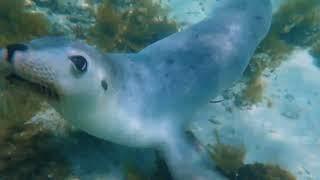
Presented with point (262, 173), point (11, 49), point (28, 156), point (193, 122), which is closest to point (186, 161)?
point (262, 173)

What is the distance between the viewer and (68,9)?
→ 7152 mm

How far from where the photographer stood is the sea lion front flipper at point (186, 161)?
4.07 metres

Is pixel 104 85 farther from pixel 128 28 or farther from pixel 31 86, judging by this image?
pixel 128 28

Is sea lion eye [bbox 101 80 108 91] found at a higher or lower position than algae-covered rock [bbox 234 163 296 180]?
higher

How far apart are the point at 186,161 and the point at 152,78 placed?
926 mm

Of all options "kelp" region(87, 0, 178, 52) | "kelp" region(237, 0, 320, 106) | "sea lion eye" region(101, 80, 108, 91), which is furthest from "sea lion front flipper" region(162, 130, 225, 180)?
"kelp" region(237, 0, 320, 106)

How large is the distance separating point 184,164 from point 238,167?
97cm

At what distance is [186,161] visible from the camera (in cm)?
414

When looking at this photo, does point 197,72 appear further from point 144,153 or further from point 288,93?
point 288,93

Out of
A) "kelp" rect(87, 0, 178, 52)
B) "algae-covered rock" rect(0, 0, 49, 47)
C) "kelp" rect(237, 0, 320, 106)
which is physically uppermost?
"algae-covered rock" rect(0, 0, 49, 47)

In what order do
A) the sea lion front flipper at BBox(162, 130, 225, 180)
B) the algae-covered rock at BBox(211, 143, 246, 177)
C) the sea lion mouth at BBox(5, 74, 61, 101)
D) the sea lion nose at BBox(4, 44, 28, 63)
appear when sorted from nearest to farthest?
the sea lion nose at BBox(4, 44, 28, 63) < the sea lion mouth at BBox(5, 74, 61, 101) < the sea lion front flipper at BBox(162, 130, 225, 180) < the algae-covered rock at BBox(211, 143, 246, 177)

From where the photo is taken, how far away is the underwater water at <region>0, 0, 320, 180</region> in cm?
416

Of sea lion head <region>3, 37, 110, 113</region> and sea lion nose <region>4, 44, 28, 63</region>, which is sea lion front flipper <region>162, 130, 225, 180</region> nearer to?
sea lion head <region>3, 37, 110, 113</region>

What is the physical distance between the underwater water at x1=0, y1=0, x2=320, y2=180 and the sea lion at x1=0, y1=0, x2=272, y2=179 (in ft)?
0.61
